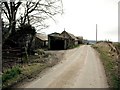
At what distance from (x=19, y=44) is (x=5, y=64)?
6.23 meters

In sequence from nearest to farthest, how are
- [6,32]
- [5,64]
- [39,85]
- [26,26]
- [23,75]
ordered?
[39,85]
[23,75]
[5,64]
[6,32]
[26,26]

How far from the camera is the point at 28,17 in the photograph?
102 feet

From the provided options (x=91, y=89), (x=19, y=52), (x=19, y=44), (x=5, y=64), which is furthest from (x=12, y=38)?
(x=91, y=89)

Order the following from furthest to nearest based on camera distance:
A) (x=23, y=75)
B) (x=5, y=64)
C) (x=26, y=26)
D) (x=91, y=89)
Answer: (x=26, y=26) < (x=5, y=64) < (x=23, y=75) < (x=91, y=89)

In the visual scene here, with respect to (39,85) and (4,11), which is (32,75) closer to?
(39,85)

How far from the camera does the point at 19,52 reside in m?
25.1

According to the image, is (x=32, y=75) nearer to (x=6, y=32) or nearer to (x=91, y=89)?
(x=91, y=89)

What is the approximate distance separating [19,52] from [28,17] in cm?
720

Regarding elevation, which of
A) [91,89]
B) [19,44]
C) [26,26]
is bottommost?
[91,89]

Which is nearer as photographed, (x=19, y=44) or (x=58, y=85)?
(x=58, y=85)

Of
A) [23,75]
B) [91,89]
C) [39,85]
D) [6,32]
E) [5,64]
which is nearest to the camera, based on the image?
[91,89]

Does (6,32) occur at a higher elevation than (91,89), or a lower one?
higher

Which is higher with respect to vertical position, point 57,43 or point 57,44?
point 57,43

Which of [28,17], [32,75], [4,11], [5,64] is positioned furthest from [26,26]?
[32,75]
